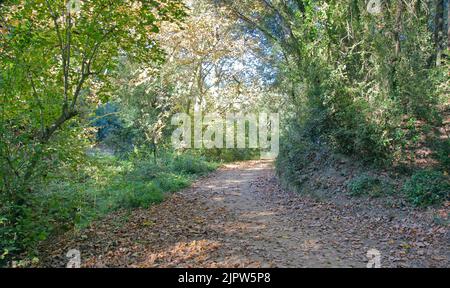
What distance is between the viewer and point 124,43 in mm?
6832

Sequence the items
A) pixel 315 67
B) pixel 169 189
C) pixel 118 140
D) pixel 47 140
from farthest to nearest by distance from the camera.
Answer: pixel 118 140 < pixel 169 189 < pixel 315 67 < pixel 47 140

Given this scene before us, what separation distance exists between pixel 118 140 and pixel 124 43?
11031 mm

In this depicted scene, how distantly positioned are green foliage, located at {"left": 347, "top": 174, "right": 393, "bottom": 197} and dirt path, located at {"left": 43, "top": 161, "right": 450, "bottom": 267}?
525mm

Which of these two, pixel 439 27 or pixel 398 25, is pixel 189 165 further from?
pixel 439 27

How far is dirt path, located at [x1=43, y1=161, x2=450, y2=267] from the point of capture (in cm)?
528

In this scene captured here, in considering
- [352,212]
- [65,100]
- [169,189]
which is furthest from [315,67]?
[65,100]

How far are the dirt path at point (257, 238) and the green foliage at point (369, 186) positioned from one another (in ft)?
1.72

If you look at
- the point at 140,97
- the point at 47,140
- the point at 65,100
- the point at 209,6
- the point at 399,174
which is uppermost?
the point at 209,6

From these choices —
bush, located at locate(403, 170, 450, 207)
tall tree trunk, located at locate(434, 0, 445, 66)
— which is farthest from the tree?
tall tree trunk, located at locate(434, 0, 445, 66)

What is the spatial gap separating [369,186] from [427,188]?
1.29 m

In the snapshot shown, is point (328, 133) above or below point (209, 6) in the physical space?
below

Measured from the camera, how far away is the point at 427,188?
7445mm

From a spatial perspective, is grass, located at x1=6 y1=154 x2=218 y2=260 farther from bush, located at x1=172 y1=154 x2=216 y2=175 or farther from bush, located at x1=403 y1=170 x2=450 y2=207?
bush, located at x1=403 y1=170 x2=450 y2=207

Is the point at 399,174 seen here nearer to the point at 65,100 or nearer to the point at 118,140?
the point at 65,100
